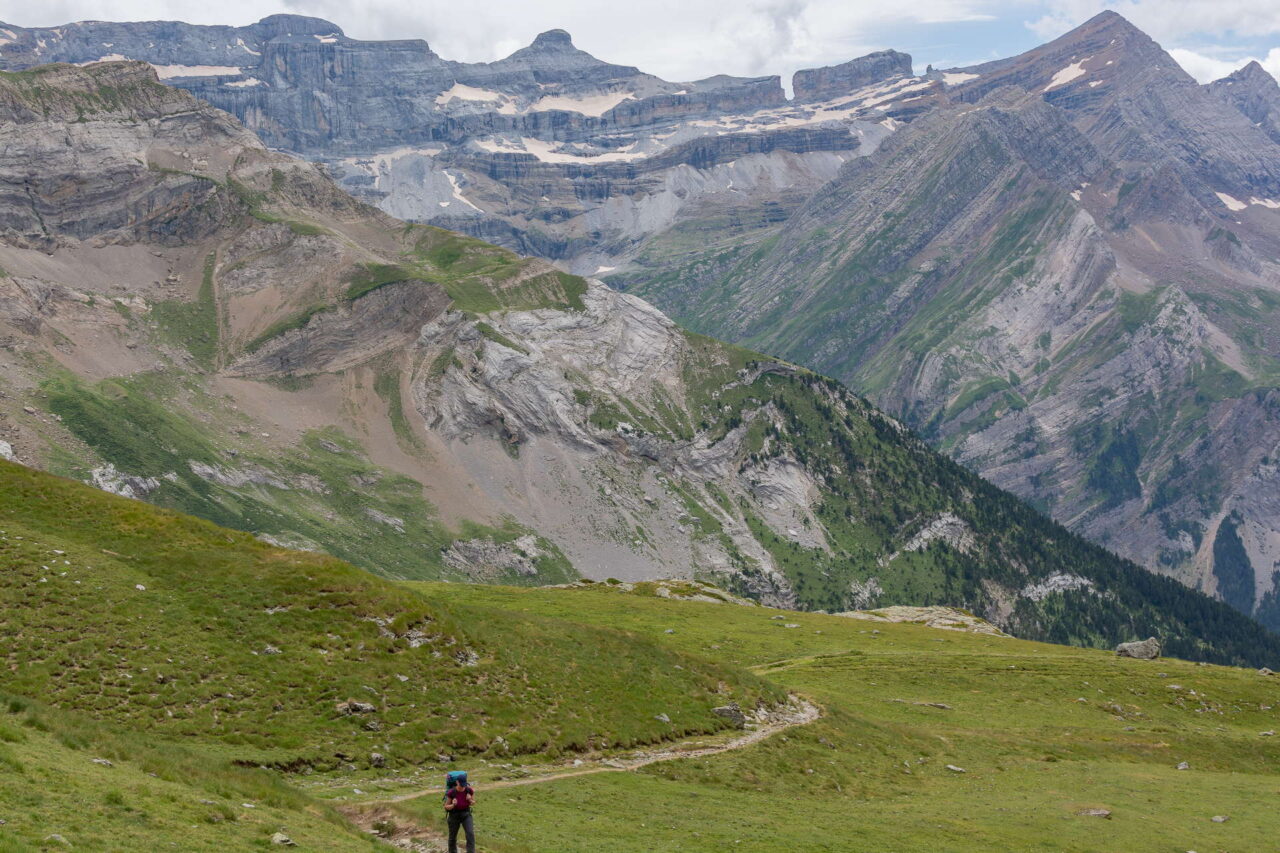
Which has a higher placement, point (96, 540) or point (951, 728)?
point (96, 540)

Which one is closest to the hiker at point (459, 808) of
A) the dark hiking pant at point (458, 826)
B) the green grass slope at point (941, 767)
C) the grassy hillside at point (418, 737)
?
the dark hiking pant at point (458, 826)

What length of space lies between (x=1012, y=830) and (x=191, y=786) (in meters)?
40.9

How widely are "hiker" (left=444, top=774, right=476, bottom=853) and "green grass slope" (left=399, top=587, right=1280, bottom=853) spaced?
3.44 m

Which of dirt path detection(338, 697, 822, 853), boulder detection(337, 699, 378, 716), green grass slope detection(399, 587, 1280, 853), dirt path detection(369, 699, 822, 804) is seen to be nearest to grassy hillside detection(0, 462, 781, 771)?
boulder detection(337, 699, 378, 716)

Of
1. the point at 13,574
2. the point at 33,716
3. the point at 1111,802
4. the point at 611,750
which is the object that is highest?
the point at 13,574

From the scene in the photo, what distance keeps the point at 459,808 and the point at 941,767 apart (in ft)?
147

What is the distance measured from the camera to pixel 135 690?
1929 inches

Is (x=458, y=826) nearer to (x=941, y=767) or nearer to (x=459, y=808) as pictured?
(x=459, y=808)

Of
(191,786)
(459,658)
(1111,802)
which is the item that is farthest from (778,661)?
(191,786)

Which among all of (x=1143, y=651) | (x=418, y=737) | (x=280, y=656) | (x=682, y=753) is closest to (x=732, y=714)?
(x=682, y=753)

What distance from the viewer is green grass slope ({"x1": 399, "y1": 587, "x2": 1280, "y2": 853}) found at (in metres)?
47.6

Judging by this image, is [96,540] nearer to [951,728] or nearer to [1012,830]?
[1012,830]

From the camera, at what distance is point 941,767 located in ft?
228

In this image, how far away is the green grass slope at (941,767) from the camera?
47.6m
